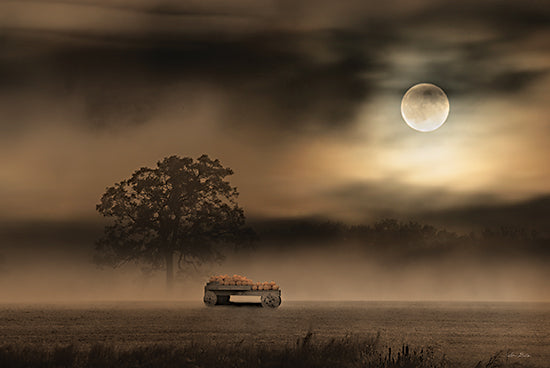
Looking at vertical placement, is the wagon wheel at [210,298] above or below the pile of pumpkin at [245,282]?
below

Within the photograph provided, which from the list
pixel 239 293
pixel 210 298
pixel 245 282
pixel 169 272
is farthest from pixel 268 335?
pixel 169 272

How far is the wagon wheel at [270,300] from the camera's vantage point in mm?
50219

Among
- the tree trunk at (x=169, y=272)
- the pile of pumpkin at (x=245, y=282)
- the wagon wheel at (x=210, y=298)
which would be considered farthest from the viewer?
the tree trunk at (x=169, y=272)

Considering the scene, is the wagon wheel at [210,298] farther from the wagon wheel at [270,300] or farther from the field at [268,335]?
the field at [268,335]

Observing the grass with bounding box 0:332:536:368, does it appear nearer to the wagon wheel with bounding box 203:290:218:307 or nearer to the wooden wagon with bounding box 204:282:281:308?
the wooden wagon with bounding box 204:282:281:308

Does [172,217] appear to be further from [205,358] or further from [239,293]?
[205,358]

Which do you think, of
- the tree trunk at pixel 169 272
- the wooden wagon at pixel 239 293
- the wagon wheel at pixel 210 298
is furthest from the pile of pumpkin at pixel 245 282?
the tree trunk at pixel 169 272

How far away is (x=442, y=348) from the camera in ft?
90.2

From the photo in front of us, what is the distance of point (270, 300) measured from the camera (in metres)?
50.5

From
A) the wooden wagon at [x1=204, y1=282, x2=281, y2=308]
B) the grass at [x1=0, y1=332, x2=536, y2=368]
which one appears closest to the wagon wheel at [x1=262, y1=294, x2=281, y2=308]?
the wooden wagon at [x1=204, y1=282, x2=281, y2=308]

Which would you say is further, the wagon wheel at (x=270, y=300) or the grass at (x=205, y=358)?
the wagon wheel at (x=270, y=300)

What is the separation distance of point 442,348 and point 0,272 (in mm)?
91816

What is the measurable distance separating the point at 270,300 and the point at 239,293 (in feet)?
7.60

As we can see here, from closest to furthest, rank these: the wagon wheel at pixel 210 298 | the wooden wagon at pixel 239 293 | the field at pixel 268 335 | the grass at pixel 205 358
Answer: the grass at pixel 205 358 < the field at pixel 268 335 < the wooden wagon at pixel 239 293 < the wagon wheel at pixel 210 298
